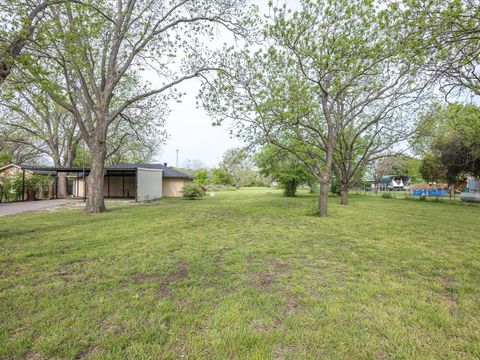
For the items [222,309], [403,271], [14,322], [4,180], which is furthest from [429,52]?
[4,180]

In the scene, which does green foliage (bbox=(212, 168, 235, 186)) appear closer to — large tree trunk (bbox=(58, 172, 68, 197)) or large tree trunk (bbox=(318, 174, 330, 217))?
large tree trunk (bbox=(58, 172, 68, 197))

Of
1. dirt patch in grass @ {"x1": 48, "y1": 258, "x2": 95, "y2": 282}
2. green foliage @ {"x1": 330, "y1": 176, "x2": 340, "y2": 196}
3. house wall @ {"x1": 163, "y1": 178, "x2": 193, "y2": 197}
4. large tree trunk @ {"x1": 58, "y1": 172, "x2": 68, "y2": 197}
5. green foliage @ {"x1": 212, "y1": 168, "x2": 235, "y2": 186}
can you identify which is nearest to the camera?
dirt patch in grass @ {"x1": 48, "y1": 258, "x2": 95, "y2": 282}

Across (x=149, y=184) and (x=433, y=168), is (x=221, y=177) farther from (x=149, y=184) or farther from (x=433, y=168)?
(x=433, y=168)

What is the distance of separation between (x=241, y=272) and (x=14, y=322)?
112 inches

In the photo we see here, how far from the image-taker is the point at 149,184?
68.3 ft

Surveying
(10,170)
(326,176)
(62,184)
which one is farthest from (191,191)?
(10,170)

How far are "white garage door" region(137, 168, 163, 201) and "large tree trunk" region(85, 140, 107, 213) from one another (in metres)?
7.06

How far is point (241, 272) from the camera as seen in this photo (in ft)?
13.2

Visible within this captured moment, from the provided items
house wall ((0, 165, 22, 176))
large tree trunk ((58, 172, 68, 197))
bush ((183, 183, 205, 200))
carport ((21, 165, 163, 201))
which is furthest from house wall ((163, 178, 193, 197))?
house wall ((0, 165, 22, 176))

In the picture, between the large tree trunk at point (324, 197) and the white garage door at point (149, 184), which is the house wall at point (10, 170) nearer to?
the white garage door at point (149, 184)

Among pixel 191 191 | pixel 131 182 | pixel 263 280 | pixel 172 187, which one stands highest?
pixel 131 182

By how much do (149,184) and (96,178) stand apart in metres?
9.46

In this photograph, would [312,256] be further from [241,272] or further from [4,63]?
[4,63]

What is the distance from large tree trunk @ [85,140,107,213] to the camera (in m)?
11.3
